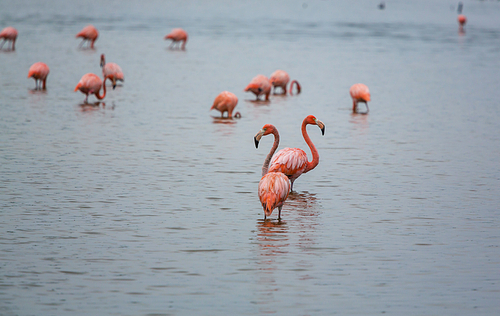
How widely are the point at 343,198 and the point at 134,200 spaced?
3164 millimetres

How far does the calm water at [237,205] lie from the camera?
23.0 ft

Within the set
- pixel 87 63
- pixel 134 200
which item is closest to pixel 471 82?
pixel 87 63

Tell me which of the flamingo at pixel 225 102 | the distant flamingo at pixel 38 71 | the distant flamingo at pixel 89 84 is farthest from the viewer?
the distant flamingo at pixel 38 71

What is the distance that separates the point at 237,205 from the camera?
10.2 meters

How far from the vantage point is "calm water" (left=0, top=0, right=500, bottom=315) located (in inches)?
276

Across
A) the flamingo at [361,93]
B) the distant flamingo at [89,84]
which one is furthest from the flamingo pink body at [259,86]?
the distant flamingo at [89,84]

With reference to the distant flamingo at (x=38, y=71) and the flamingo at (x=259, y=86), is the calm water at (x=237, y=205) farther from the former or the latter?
the flamingo at (x=259, y=86)

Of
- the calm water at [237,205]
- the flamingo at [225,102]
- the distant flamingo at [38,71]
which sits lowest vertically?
the calm water at [237,205]

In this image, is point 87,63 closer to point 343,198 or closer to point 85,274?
point 343,198

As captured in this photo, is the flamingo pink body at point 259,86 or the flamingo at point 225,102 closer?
the flamingo at point 225,102

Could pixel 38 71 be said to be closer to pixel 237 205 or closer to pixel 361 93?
pixel 361 93

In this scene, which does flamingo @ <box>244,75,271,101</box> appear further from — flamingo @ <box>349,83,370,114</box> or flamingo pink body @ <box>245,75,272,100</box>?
flamingo @ <box>349,83,370,114</box>

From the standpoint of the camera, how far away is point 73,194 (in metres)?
10.5

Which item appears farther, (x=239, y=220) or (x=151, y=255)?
(x=239, y=220)
